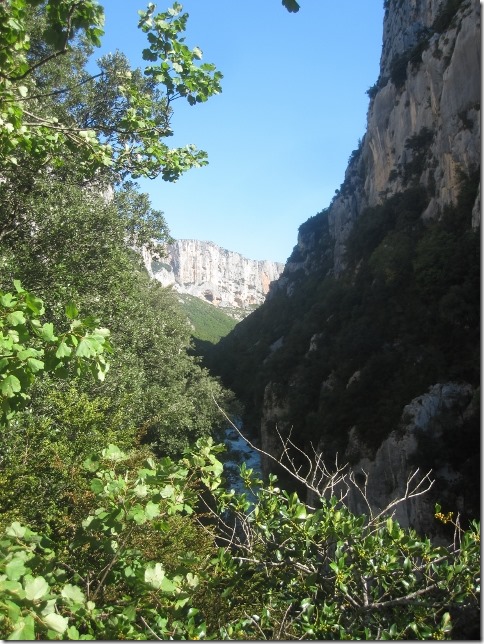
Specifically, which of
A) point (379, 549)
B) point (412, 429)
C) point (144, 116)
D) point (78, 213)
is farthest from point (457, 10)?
point (379, 549)

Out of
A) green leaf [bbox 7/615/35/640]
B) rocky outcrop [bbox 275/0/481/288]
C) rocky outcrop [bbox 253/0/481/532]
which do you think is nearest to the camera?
green leaf [bbox 7/615/35/640]

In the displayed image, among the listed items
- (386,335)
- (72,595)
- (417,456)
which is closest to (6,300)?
(72,595)

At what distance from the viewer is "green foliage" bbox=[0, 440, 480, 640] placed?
8.01 ft

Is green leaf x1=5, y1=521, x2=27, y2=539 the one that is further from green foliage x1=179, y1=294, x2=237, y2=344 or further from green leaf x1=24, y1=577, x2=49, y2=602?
green foliage x1=179, y1=294, x2=237, y2=344

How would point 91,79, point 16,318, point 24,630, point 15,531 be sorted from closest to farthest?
1. point 24,630
2. point 16,318
3. point 15,531
4. point 91,79

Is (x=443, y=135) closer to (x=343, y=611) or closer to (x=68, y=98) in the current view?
(x=68, y=98)

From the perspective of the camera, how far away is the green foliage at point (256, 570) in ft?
8.01

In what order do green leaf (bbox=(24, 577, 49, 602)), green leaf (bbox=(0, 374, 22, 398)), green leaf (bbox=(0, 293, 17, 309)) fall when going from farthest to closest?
green leaf (bbox=(0, 293, 17, 309)) → green leaf (bbox=(0, 374, 22, 398)) → green leaf (bbox=(24, 577, 49, 602))

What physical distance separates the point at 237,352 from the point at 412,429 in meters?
43.3

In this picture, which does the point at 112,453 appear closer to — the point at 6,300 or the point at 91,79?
the point at 6,300

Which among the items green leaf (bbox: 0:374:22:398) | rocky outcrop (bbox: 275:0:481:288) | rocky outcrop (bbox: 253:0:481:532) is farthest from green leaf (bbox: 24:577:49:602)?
rocky outcrop (bbox: 275:0:481:288)

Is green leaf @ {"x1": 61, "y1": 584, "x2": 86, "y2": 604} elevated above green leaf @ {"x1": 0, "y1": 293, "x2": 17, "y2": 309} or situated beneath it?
situated beneath

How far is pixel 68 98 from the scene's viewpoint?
13539 mm

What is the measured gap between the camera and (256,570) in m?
3.46
